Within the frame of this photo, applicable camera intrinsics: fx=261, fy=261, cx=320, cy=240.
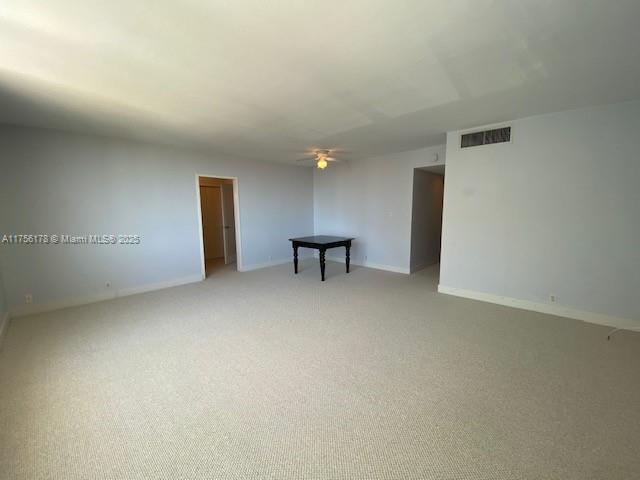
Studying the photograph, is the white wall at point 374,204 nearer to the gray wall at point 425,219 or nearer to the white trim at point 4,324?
the gray wall at point 425,219

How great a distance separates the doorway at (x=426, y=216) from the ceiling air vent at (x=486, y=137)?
1.16 meters

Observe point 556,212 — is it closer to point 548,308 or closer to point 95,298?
point 548,308

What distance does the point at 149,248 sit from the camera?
4273 mm

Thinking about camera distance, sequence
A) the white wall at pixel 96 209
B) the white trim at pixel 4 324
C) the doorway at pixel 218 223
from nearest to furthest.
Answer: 1. the white trim at pixel 4 324
2. the white wall at pixel 96 209
3. the doorway at pixel 218 223

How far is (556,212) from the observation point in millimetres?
3127

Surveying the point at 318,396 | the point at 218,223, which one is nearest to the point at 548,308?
the point at 318,396

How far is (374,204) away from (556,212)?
3.02m

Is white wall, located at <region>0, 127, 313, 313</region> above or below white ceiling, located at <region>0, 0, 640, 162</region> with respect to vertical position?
below

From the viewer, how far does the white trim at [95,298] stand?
3346 millimetres

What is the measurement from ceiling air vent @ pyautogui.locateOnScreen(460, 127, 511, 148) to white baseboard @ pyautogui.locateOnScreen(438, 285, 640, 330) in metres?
2.09

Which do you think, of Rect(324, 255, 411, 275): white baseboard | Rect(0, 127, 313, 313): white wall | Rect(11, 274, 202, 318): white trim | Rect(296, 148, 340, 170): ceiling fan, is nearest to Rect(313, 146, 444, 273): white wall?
Rect(324, 255, 411, 275): white baseboard

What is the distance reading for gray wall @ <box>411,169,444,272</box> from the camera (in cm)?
517

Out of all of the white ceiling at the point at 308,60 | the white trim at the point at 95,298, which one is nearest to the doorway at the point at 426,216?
the white ceiling at the point at 308,60

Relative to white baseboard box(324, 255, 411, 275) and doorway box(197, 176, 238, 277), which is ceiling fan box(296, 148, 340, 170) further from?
white baseboard box(324, 255, 411, 275)
